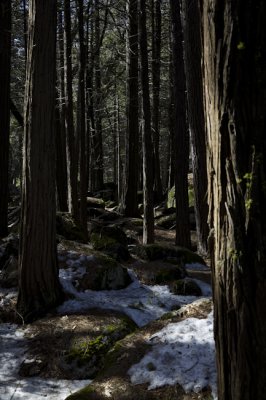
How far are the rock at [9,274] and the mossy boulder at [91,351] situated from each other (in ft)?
7.46

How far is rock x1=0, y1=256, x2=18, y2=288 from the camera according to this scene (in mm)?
7785

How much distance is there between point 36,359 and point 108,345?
94cm

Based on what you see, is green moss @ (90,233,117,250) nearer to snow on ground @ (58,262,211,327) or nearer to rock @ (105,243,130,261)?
rock @ (105,243,130,261)

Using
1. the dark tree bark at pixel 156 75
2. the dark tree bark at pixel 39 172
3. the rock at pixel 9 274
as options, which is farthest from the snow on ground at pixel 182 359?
the dark tree bark at pixel 156 75

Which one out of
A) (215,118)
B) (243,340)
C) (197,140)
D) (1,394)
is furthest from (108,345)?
(197,140)

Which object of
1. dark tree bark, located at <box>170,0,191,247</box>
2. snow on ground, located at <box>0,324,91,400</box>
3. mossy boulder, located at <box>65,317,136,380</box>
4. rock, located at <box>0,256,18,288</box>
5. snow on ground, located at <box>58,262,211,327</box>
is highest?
dark tree bark, located at <box>170,0,191,247</box>

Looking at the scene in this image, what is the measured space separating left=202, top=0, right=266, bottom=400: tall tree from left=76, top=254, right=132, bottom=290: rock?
595 cm

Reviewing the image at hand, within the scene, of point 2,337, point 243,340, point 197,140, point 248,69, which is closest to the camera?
point 248,69

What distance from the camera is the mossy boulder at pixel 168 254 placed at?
32.7 feet

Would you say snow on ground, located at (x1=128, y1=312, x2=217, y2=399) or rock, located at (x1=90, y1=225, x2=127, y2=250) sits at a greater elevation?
rock, located at (x1=90, y1=225, x2=127, y2=250)

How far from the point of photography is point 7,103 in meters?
10.8

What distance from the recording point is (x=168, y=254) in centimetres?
1006

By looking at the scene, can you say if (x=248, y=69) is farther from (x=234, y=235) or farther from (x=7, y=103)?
(x=7, y=103)

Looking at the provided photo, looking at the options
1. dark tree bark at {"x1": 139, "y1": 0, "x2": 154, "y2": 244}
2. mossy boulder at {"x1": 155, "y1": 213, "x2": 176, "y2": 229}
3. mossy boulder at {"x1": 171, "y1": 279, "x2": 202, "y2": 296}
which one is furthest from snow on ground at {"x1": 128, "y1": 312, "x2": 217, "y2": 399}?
mossy boulder at {"x1": 155, "y1": 213, "x2": 176, "y2": 229}
